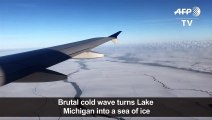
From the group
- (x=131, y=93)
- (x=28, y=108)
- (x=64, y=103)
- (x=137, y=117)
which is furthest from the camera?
(x=131, y=93)

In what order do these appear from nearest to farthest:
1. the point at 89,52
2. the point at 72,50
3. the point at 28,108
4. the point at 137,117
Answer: the point at 72,50 < the point at 89,52 < the point at 137,117 < the point at 28,108

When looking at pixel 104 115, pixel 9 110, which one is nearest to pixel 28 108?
pixel 9 110

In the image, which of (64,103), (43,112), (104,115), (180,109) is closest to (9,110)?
(43,112)

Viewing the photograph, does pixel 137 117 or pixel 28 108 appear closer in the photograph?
pixel 137 117

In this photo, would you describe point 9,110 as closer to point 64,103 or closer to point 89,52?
point 64,103

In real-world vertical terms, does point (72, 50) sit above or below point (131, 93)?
above

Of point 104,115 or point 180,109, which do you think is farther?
point 180,109

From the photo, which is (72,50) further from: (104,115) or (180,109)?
(180,109)

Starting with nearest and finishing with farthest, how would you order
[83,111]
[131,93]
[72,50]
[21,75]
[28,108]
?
[21,75] < [72,50] < [83,111] < [28,108] < [131,93]

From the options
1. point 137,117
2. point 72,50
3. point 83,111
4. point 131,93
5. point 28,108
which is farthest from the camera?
point 131,93
